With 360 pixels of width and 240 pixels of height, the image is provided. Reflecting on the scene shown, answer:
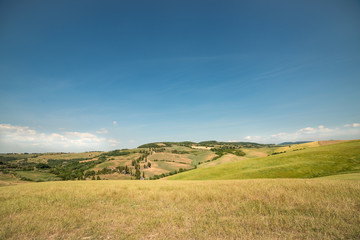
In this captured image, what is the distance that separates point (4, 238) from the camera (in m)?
5.99

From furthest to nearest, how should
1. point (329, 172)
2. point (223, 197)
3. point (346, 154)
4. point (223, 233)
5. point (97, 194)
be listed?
point (346, 154) → point (329, 172) → point (97, 194) → point (223, 197) → point (223, 233)

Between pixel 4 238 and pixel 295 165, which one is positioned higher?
pixel 4 238

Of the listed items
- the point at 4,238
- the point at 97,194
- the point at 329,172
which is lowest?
the point at 329,172

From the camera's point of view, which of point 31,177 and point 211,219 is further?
point 31,177

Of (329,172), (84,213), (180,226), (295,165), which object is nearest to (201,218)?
(180,226)

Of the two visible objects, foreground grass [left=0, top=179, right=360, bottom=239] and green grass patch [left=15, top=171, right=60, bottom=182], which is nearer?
foreground grass [left=0, top=179, right=360, bottom=239]

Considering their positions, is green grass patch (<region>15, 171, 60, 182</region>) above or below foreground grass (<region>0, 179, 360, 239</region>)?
below

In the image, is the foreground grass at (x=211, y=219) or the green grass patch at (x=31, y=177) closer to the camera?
the foreground grass at (x=211, y=219)

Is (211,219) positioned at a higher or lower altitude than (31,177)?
higher

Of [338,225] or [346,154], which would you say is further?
[346,154]

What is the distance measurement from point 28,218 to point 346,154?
5039 cm

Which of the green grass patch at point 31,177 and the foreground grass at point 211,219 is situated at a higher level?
the foreground grass at point 211,219

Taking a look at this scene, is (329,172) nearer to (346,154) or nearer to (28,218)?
(346,154)

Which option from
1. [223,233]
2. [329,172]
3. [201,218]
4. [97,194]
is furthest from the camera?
[329,172]
